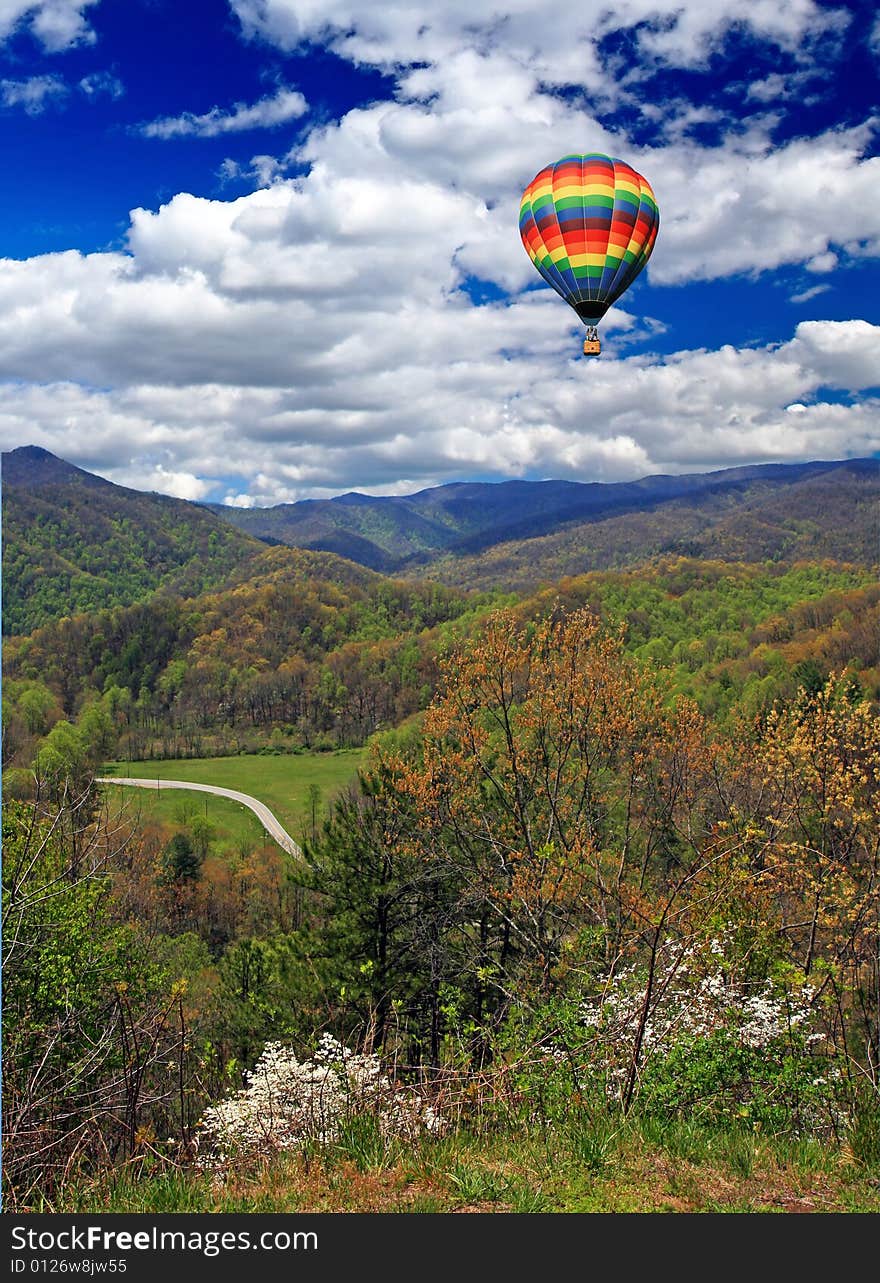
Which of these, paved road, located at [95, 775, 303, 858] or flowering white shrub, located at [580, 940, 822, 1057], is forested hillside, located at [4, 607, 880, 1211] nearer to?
flowering white shrub, located at [580, 940, 822, 1057]

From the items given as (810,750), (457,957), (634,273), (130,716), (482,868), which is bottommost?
(130,716)

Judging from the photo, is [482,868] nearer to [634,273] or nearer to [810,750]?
[810,750]

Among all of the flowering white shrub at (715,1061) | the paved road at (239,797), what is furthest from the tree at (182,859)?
the flowering white shrub at (715,1061)

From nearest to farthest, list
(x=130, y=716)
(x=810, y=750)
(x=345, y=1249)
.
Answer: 1. (x=345, y=1249)
2. (x=810, y=750)
3. (x=130, y=716)

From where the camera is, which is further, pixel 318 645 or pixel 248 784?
pixel 318 645

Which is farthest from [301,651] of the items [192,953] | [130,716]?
[192,953]

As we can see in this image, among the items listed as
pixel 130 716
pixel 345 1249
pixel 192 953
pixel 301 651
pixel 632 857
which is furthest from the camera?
pixel 301 651

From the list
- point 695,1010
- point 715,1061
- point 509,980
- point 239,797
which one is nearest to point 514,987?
point 509,980

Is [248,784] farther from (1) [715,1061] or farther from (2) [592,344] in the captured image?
(1) [715,1061]

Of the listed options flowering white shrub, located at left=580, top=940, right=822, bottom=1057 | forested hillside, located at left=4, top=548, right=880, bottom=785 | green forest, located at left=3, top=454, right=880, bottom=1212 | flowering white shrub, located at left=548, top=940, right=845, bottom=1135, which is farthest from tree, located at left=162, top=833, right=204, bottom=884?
flowering white shrub, located at left=548, top=940, right=845, bottom=1135
